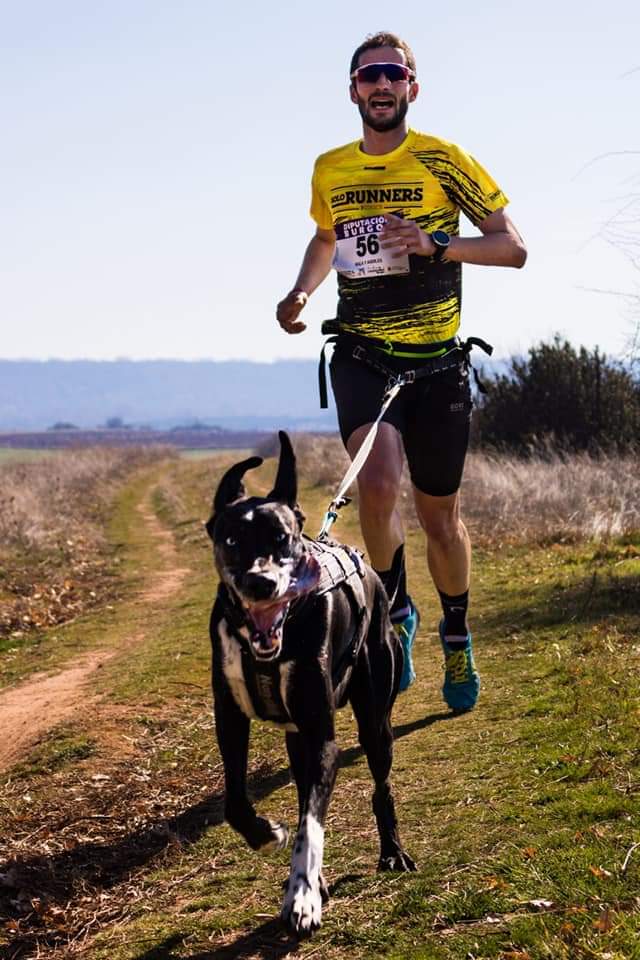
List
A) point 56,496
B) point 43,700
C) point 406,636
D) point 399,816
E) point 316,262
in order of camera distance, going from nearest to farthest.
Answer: point 399,816
point 316,262
point 406,636
point 43,700
point 56,496

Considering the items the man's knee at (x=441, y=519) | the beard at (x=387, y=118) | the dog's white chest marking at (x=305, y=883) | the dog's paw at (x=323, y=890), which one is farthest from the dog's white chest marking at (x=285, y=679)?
the beard at (x=387, y=118)

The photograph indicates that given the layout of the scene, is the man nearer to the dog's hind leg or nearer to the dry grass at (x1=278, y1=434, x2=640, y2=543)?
the dog's hind leg

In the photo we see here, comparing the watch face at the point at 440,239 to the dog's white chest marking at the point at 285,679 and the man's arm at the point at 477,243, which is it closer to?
the man's arm at the point at 477,243

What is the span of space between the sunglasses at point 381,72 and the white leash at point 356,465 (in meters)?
1.32

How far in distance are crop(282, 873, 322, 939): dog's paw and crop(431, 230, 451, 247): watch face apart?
313cm

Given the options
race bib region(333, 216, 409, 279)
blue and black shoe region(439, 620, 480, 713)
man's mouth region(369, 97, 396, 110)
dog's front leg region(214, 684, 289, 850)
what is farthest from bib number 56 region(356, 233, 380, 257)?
dog's front leg region(214, 684, 289, 850)

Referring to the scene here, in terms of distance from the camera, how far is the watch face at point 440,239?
6.07 meters

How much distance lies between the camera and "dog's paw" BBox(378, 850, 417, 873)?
15.2ft

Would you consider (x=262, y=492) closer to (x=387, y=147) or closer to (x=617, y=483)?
(x=617, y=483)

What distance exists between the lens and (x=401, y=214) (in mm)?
6270

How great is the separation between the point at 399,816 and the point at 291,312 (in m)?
2.15

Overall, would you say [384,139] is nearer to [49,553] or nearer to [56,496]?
[49,553]

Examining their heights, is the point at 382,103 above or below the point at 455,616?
above

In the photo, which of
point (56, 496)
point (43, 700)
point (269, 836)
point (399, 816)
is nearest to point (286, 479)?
point (269, 836)
